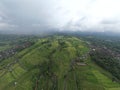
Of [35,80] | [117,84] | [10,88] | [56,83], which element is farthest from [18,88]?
[117,84]

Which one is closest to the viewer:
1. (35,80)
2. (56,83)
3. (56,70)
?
(56,83)

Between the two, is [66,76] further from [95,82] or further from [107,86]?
[107,86]

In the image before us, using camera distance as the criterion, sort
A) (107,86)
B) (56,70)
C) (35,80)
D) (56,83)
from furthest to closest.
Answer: (56,70) < (35,80) < (56,83) < (107,86)

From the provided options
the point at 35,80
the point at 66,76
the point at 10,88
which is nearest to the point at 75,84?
the point at 66,76

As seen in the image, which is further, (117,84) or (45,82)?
(45,82)

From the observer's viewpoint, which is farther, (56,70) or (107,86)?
(56,70)

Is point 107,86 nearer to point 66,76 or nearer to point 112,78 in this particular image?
point 112,78

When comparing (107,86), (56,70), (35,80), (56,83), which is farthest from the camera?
(56,70)
